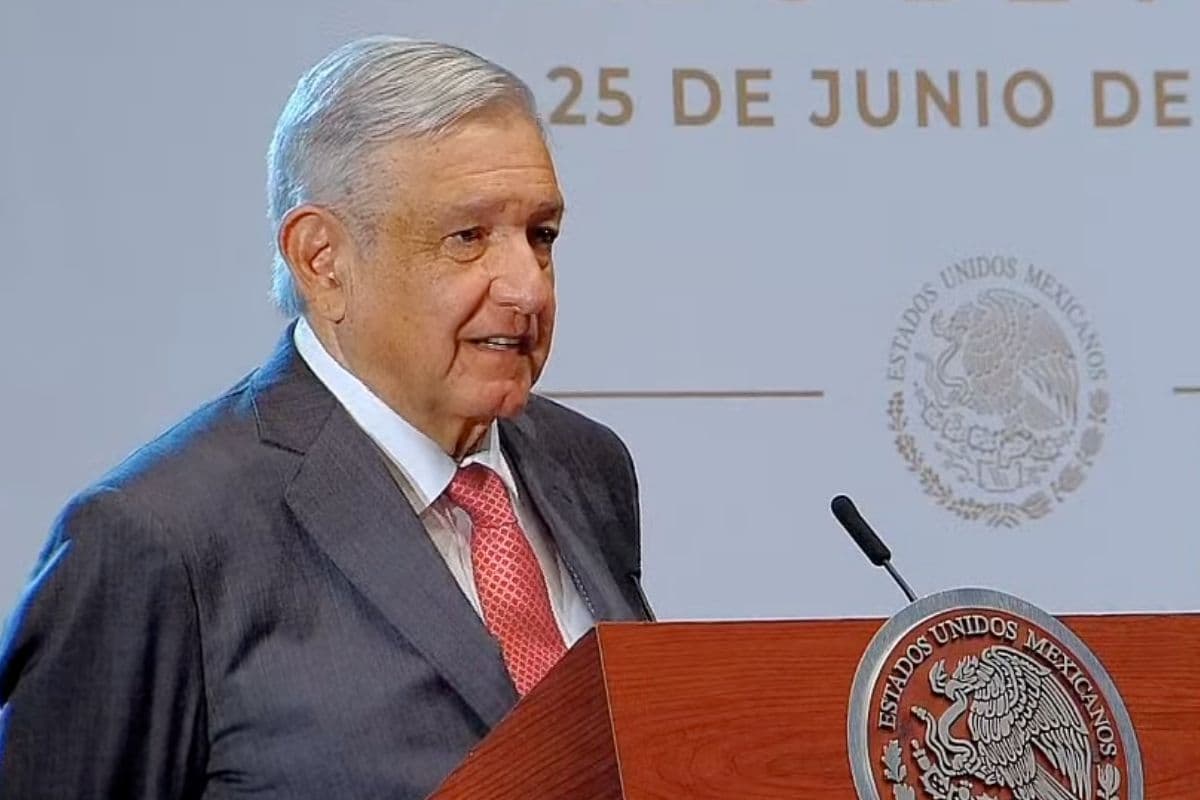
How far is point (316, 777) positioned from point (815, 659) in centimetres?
48

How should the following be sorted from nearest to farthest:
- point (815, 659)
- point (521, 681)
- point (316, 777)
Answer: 1. point (815, 659)
2. point (316, 777)
3. point (521, 681)

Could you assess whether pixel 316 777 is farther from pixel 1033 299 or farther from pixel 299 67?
pixel 1033 299

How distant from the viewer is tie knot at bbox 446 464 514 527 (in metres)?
2.02

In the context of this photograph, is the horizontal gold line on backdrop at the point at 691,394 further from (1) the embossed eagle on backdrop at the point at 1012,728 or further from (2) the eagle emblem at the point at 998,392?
(1) the embossed eagle on backdrop at the point at 1012,728

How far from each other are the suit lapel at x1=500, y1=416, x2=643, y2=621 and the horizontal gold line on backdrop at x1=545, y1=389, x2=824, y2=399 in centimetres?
57

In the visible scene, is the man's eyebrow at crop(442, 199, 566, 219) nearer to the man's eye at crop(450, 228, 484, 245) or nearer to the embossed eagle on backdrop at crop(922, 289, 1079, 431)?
the man's eye at crop(450, 228, 484, 245)

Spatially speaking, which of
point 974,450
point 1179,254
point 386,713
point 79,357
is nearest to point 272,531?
point 386,713

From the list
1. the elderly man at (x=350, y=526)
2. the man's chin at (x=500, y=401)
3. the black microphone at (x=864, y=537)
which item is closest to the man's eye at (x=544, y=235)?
the elderly man at (x=350, y=526)

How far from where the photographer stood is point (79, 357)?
2.68 metres

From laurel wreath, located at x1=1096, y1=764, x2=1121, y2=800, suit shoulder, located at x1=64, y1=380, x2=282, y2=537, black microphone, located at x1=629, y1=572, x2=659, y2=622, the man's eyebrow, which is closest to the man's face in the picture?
the man's eyebrow

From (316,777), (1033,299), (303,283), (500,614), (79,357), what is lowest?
(316,777)

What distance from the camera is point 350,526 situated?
189cm

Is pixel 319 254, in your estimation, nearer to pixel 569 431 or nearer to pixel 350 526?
pixel 350 526

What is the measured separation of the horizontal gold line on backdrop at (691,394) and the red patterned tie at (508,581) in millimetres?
766
